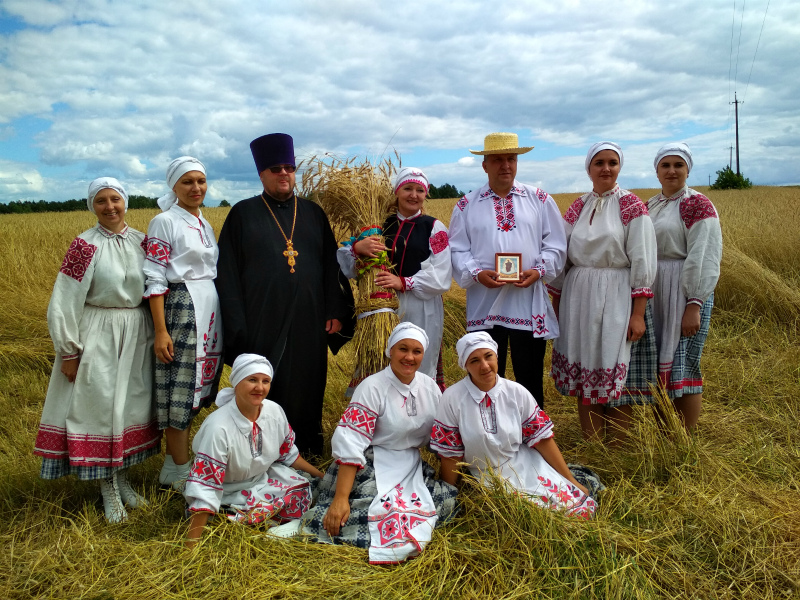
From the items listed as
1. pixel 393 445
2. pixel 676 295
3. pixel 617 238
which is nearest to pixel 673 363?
pixel 676 295

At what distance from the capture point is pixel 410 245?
3.41 metres

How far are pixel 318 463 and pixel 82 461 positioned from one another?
1.27 metres

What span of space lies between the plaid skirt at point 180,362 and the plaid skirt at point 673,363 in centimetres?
246

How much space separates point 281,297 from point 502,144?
1.59 metres

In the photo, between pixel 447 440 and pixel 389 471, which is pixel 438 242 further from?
pixel 389 471

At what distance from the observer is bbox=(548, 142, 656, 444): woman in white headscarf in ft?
10.5

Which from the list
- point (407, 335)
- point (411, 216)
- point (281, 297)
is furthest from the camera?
point (411, 216)

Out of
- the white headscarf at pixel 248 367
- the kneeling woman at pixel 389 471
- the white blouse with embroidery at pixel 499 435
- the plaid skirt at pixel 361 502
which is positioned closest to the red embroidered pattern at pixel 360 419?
the kneeling woman at pixel 389 471

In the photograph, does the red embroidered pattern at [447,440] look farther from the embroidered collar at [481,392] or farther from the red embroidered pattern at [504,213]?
the red embroidered pattern at [504,213]

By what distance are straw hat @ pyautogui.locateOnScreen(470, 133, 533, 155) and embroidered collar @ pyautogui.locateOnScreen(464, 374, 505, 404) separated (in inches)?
55.9

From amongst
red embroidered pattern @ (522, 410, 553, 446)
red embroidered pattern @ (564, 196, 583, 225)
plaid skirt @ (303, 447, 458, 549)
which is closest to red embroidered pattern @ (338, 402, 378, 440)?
plaid skirt @ (303, 447, 458, 549)

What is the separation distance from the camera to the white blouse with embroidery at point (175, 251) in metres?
3.02

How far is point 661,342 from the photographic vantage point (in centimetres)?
344

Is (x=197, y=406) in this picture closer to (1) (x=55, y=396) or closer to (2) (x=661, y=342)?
(1) (x=55, y=396)
